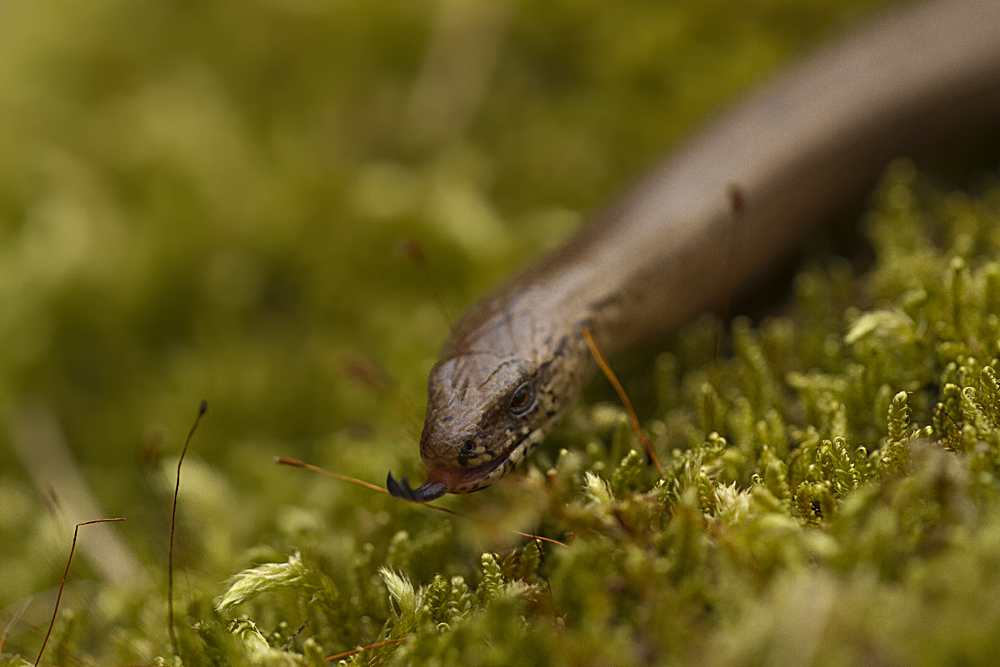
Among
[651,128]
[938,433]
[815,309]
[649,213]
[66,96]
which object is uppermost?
[66,96]

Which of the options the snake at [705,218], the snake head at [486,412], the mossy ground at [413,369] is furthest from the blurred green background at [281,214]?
the snake head at [486,412]

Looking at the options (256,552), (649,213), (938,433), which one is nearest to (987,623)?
(938,433)

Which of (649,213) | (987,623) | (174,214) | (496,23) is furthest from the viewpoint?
(496,23)

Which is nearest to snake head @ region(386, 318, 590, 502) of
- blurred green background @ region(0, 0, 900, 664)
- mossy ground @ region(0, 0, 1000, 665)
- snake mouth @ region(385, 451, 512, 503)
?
snake mouth @ region(385, 451, 512, 503)

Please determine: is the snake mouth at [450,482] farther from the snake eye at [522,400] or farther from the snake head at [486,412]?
the snake eye at [522,400]

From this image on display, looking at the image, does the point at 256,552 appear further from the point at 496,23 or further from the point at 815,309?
the point at 496,23

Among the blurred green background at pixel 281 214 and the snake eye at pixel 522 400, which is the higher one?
the blurred green background at pixel 281 214
